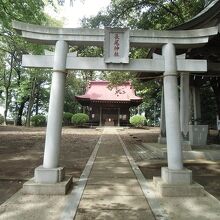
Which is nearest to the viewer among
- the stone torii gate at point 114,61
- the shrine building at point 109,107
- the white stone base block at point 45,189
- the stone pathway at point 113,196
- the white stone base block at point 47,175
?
the stone pathway at point 113,196

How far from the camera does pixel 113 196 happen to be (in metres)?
6.69

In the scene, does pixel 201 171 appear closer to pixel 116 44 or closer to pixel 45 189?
pixel 116 44

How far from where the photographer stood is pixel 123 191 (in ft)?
23.3

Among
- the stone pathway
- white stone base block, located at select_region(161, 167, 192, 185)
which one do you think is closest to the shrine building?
the stone pathway

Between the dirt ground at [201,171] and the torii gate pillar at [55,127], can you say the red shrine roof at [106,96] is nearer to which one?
the dirt ground at [201,171]

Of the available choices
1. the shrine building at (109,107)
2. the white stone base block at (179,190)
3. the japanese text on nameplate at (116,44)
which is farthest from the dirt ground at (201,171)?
the shrine building at (109,107)

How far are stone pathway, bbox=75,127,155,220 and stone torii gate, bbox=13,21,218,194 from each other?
0.80 metres

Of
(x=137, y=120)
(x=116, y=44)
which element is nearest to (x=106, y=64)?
(x=116, y=44)

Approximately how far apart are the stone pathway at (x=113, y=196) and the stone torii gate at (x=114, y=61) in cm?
80

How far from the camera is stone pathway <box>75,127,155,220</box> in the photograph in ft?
18.2

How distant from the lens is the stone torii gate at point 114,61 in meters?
7.27

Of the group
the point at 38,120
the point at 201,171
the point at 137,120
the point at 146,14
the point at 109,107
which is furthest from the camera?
the point at 109,107

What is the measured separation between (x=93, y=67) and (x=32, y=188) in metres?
2.95

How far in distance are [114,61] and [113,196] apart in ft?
9.78
